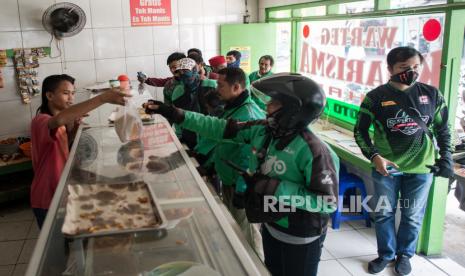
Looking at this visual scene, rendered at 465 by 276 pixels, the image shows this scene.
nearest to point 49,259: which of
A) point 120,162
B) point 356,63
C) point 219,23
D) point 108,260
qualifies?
point 108,260

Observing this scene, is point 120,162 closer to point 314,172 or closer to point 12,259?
point 314,172

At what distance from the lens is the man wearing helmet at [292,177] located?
1780 millimetres

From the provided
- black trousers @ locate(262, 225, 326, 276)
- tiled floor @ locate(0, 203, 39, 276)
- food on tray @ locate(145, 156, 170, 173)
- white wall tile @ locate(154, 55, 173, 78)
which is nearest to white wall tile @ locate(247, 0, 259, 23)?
white wall tile @ locate(154, 55, 173, 78)

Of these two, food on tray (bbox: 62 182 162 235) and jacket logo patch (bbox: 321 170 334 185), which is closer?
food on tray (bbox: 62 182 162 235)

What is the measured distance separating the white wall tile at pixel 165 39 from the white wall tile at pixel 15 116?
1859 millimetres

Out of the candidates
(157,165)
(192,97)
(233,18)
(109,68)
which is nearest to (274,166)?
(157,165)

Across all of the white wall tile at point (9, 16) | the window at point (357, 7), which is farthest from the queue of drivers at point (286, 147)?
the white wall tile at point (9, 16)

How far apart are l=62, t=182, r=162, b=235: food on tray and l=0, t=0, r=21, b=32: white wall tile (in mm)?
4002

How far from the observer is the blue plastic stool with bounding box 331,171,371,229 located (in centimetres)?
391

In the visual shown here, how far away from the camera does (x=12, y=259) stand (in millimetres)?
3547

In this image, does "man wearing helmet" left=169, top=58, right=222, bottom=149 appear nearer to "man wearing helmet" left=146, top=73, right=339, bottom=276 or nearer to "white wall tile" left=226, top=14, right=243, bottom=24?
"man wearing helmet" left=146, top=73, right=339, bottom=276

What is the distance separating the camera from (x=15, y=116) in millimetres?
5105

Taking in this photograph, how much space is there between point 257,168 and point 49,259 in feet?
3.60

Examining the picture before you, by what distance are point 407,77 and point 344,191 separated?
156cm
